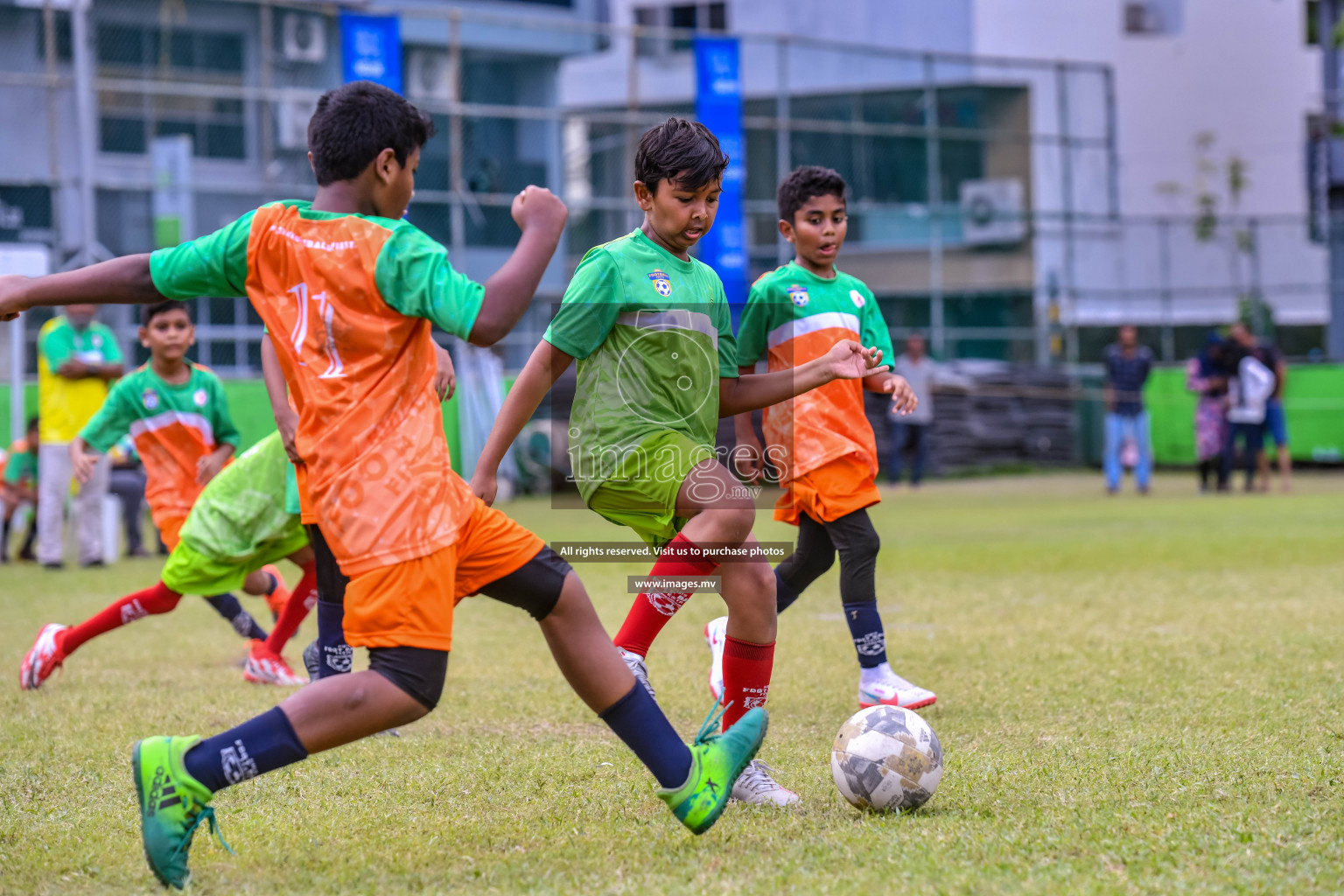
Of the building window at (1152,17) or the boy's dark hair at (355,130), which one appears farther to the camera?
the building window at (1152,17)

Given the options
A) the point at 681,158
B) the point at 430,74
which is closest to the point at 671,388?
the point at 681,158

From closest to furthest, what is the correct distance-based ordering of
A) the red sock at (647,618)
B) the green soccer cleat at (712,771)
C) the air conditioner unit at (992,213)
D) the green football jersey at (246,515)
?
1. the green soccer cleat at (712,771)
2. the red sock at (647,618)
3. the green football jersey at (246,515)
4. the air conditioner unit at (992,213)

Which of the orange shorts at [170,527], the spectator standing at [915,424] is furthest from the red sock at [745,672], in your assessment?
the spectator standing at [915,424]

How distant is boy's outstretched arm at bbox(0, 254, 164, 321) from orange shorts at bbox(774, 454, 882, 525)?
2.55m

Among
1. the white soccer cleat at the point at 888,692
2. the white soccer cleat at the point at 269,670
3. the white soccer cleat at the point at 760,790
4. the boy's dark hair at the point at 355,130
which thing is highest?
the boy's dark hair at the point at 355,130

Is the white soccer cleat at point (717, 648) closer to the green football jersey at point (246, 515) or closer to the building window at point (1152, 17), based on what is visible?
the green football jersey at point (246, 515)

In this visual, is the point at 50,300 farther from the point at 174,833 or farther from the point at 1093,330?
the point at 1093,330

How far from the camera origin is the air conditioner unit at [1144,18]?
36.1 metres

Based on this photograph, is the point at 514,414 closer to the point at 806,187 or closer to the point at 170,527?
the point at 806,187

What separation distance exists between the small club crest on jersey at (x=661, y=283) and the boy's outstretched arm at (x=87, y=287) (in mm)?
1347

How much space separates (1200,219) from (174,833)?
87.8ft

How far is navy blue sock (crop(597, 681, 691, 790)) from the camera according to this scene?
3172 millimetres

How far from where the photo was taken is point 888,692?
4.88 metres

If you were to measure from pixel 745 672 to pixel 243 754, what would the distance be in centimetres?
148
